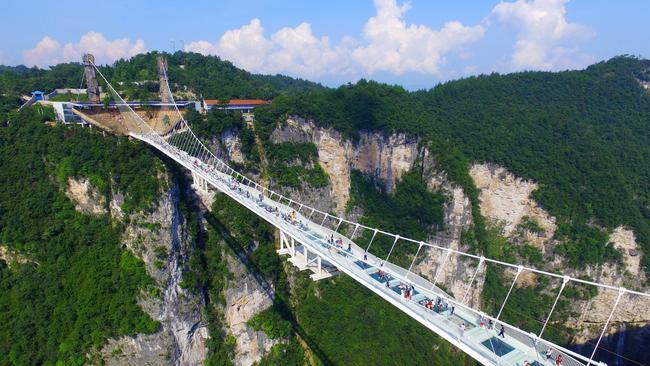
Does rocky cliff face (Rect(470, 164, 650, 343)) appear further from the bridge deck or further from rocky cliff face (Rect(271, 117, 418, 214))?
the bridge deck

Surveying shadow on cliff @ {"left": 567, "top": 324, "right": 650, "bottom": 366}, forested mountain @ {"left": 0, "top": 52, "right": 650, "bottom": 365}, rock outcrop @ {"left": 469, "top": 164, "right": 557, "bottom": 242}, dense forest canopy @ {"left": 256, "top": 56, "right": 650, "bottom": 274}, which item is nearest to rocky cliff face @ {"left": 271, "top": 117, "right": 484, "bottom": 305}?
forested mountain @ {"left": 0, "top": 52, "right": 650, "bottom": 365}

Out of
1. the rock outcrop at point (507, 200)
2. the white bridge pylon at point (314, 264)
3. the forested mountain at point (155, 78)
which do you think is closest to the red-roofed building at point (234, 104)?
the forested mountain at point (155, 78)

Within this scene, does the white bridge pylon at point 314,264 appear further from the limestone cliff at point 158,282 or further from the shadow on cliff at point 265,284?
the shadow on cliff at point 265,284

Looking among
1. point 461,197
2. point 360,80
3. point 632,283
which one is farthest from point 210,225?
point 632,283

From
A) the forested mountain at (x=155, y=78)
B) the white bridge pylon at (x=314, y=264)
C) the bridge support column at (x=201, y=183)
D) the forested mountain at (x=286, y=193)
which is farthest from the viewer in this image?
the forested mountain at (x=155, y=78)

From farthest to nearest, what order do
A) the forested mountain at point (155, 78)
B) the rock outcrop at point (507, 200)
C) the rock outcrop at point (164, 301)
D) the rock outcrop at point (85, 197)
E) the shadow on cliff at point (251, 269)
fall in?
1. the rock outcrop at point (507, 200)
2. the forested mountain at point (155, 78)
3. the shadow on cliff at point (251, 269)
4. the rock outcrop at point (85, 197)
5. the rock outcrop at point (164, 301)

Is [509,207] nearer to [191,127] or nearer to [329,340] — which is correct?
[329,340]

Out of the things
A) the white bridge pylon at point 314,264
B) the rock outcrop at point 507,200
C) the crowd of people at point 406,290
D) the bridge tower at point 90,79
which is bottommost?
the rock outcrop at point 507,200
